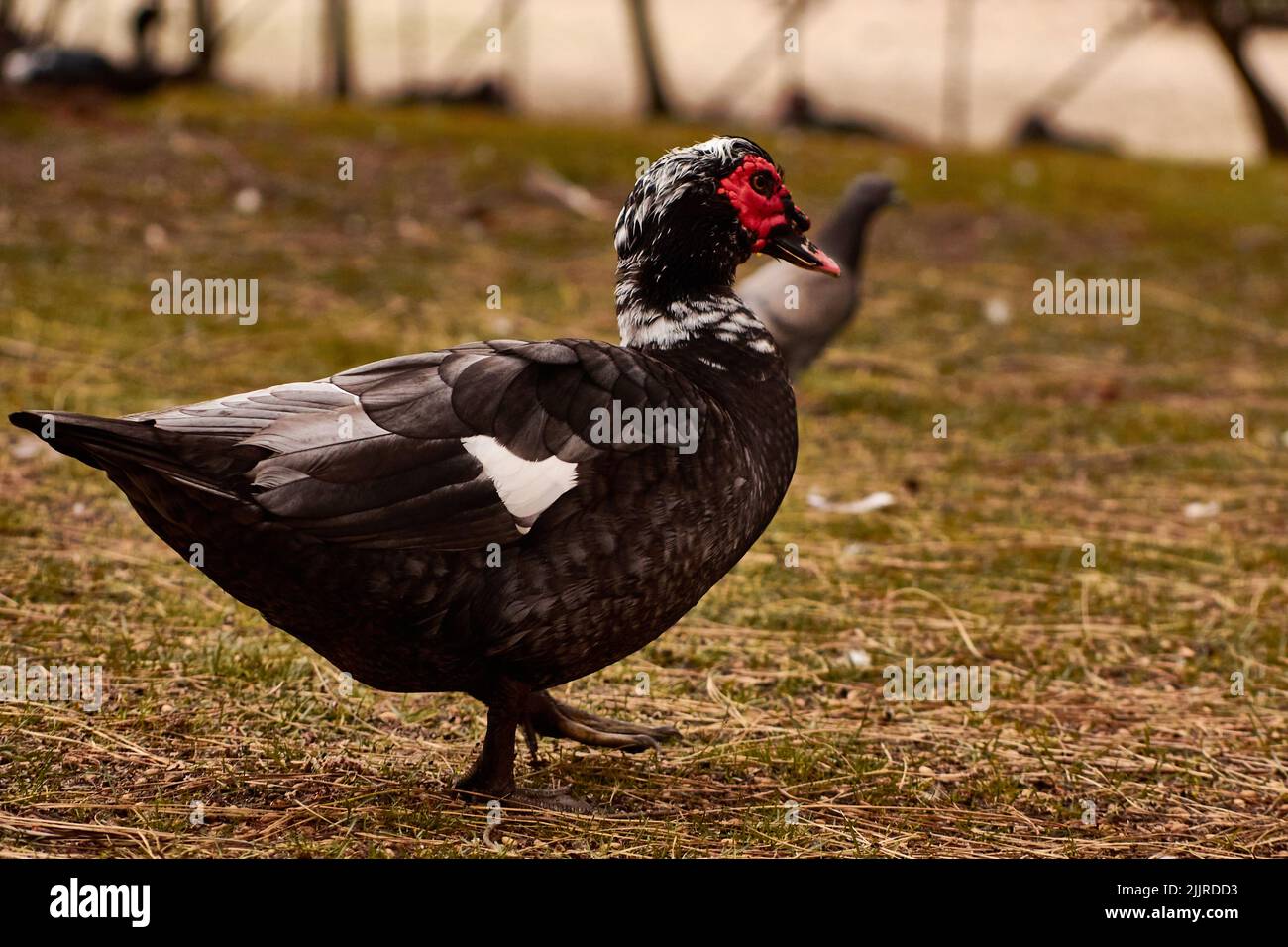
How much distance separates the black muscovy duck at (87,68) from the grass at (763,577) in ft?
4.88

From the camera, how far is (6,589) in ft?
13.5

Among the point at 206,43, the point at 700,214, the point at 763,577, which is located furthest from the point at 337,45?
the point at 700,214

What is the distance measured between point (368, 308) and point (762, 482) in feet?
17.2

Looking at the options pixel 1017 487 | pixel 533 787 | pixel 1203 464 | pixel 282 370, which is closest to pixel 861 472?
pixel 1017 487

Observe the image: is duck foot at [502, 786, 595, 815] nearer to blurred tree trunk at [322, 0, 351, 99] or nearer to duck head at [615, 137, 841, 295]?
duck head at [615, 137, 841, 295]

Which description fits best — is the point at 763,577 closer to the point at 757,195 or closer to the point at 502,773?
the point at 757,195

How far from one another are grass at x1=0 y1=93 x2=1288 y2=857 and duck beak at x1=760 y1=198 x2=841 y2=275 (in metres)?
1.06

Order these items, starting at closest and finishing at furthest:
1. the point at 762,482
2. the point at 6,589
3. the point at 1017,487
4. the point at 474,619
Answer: the point at 474,619 < the point at 762,482 < the point at 6,589 < the point at 1017,487

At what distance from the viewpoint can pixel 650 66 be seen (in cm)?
1593

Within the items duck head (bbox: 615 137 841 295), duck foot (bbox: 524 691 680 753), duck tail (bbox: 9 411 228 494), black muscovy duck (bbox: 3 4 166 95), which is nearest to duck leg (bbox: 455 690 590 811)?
duck foot (bbox: 524 691 680 753)

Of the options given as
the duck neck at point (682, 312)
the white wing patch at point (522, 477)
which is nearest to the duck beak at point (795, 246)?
the duck neck at point (682, 312)

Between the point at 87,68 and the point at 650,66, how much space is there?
575cm
